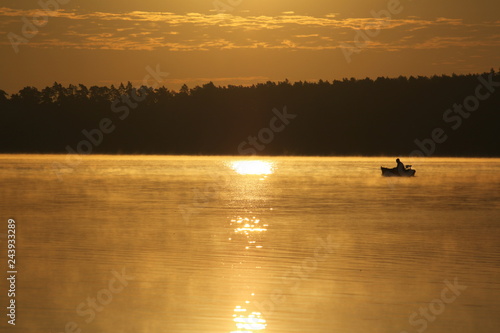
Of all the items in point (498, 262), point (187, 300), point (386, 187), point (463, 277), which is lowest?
point (187, 300)

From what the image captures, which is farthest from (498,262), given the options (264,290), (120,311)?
(120,311)

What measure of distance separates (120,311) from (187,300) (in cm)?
104

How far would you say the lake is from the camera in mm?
11422

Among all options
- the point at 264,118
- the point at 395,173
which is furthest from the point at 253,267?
the point at 264,118

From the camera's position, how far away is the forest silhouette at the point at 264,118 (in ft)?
424

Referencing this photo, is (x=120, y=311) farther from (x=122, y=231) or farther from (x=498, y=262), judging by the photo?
(x=122, y=231)

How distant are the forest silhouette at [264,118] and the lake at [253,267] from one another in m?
99.1

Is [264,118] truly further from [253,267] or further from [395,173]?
[253,267]

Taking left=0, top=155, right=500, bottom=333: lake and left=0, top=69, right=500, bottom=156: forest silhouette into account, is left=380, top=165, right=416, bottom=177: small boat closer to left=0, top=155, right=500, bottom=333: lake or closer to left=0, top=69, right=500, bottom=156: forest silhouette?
left=0, top=155, right=500, bottom=333: lake

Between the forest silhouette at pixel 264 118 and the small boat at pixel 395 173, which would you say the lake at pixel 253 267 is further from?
the forest silhouette at pixel 264 118

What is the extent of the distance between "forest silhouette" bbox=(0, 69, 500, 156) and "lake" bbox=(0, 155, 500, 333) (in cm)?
9909

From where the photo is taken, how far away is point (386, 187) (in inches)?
1626

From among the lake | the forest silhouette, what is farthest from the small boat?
the forest silhouette

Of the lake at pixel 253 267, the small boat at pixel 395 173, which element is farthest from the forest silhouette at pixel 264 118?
the lake at pixel 253 267
